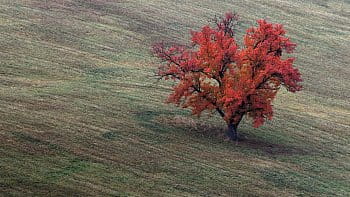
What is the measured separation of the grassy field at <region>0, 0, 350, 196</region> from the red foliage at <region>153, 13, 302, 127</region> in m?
3.05

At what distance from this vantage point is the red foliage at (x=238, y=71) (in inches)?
1863

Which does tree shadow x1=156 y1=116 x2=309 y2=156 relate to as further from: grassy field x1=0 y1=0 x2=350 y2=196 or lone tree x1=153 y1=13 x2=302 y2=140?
lone tree x1=153 y1=13 x2=302 y2=140

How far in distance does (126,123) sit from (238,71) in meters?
9.24

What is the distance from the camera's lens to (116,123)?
4859cm

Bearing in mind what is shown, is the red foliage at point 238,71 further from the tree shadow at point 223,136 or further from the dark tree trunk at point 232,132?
the tree shadow at point 223,136

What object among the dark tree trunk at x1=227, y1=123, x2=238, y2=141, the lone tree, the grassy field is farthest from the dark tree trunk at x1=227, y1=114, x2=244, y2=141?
the grassy field

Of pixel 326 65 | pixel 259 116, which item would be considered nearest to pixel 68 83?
pixel 259 116

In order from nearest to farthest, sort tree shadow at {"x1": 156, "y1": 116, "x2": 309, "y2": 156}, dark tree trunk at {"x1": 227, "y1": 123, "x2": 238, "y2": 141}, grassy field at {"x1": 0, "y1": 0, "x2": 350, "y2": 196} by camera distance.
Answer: grassy field at {"x1": 0, "y1": 0, "x2": 350, "y2": 196} < tree shadow at {"x1": 156, "y1": 116, "x2": 309, "y2": 156} < dark tree trunk at {"x1": 227, "y1": 123, "x2": 238, "y2": 141}

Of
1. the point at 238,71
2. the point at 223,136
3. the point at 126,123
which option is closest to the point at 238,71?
the point at 238,71

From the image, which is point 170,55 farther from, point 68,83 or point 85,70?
point 85,70

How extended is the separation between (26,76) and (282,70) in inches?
900

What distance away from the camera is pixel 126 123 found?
4919 cm

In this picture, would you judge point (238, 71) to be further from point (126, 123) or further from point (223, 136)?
point (126, 123)

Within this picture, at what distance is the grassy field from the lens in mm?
38781
